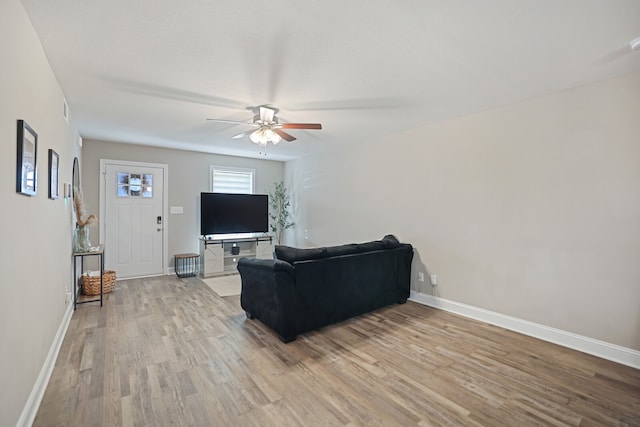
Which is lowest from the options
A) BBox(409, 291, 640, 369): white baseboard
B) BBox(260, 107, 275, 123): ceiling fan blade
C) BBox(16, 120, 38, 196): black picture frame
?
BBox(409, 291, 640, 369): white baseboard

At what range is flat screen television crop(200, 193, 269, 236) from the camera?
6.07 m

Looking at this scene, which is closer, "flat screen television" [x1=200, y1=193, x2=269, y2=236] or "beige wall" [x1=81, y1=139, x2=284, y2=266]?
"beige wall" [x1=81, y1=139, x2=284, y2=266]

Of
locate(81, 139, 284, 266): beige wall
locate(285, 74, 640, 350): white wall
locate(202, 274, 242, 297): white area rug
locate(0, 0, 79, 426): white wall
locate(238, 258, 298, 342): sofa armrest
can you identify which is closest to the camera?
locate(0, 0, 79, 426): white wall

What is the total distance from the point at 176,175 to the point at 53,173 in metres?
3.47

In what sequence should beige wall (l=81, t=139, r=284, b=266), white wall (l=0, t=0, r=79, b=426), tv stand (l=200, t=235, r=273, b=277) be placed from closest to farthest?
white wall (l=0, t=0, r=79, b=426)
beige wall (l=81, t=139, r=284, b=266)
tv stand (l=200, t=235, r=273, b=277)

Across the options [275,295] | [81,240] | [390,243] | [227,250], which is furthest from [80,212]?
[390,243]

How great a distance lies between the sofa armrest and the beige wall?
3354 mm

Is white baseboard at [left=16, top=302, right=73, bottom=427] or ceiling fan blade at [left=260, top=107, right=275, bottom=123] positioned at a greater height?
ceiling fan blade at [left=260, top=107, right=275, bottom=123]

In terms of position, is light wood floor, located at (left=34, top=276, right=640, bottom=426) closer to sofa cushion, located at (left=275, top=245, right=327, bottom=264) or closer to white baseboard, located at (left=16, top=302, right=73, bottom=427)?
white baseboard, located at (left=16, top=302, right=73, bottom=427)

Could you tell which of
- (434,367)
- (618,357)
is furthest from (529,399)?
(618,357)

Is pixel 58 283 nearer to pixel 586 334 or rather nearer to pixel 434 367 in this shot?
pixel 434 367

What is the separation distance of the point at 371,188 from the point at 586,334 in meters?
3.24

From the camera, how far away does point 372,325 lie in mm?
3471

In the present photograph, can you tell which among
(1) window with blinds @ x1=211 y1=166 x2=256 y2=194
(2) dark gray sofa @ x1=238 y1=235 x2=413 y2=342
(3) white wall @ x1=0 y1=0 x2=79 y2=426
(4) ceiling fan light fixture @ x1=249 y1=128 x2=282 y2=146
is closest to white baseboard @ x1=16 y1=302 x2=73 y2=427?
(3) white wall @ x1=0 y1=0 x2=79 y2=426
